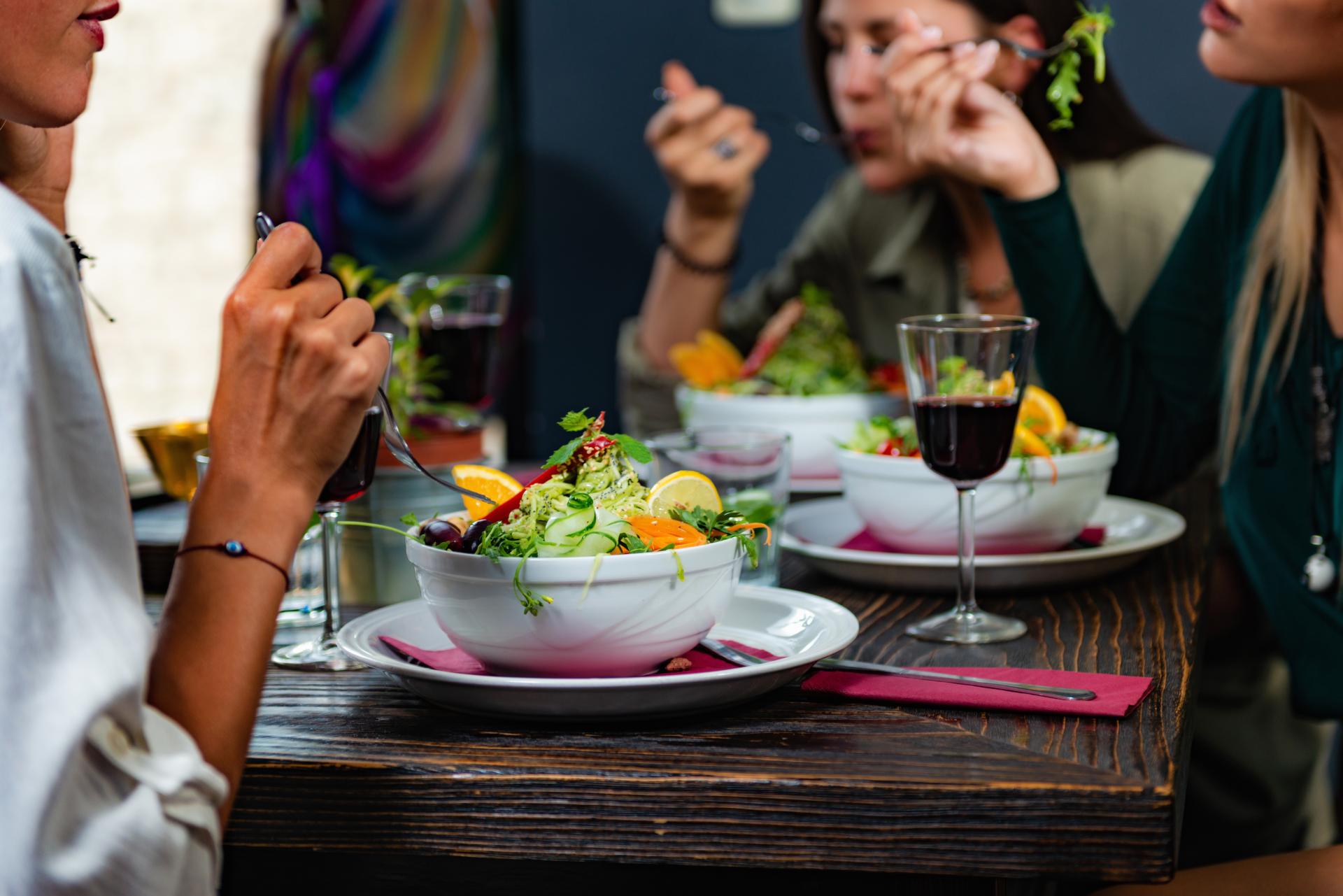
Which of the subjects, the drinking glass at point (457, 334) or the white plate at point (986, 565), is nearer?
the white plate at point (986, 565)

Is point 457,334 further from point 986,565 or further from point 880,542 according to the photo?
point 986,565

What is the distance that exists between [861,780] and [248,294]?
0.46 metres

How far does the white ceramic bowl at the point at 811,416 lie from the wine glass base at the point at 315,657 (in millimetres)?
777

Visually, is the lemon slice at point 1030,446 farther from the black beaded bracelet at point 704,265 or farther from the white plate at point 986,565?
the black beaded bracelet at point 704,265

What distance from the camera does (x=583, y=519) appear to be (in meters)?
0.93

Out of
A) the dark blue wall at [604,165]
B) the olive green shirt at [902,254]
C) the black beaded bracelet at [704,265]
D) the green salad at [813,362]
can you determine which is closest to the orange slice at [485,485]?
the green salad at [813,362]

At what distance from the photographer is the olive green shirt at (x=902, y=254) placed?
8.16 ft

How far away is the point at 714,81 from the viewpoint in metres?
3.43

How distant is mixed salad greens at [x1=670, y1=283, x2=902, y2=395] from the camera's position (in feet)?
6.41

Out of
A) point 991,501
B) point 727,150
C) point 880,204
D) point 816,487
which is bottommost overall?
point 816,487

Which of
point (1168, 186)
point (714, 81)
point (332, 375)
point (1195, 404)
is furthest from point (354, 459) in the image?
point (714, 81)

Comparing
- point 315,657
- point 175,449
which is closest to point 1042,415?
point 315,657

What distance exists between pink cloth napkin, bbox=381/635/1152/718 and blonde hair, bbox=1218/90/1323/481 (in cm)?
83

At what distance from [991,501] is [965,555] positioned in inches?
5.4
